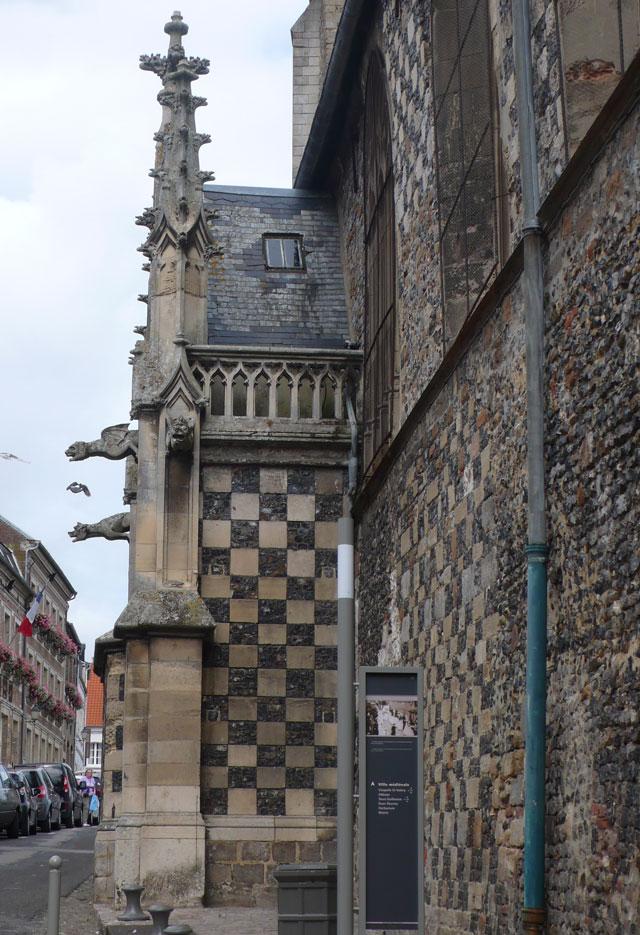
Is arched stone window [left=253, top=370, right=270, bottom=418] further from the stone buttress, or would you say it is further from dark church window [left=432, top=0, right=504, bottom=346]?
dark church window [left=432, top=0, right=504, bottom=346]

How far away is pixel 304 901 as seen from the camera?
895 centimetres

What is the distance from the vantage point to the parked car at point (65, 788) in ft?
130

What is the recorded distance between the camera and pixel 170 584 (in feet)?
52.2

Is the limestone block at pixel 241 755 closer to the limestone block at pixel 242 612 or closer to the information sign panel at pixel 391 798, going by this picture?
the limestone block at pixel 242 612

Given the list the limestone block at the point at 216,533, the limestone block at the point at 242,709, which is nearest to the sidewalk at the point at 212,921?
the limestone block at the point at 242,709

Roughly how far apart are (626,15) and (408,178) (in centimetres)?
547

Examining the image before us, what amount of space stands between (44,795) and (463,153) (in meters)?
27.0

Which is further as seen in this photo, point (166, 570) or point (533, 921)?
point (166, 570)

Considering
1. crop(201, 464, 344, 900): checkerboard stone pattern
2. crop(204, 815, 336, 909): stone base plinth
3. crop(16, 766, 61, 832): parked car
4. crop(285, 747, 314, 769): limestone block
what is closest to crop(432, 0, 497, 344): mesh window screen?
crop(201, 464, 344, 900): checkerboard stone pattern

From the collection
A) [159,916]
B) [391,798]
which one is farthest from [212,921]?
[391,798]

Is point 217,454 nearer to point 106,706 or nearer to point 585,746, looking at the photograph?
point 106,706

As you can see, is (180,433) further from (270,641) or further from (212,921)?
(212,921)

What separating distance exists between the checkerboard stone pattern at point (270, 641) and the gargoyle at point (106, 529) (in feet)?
7.34

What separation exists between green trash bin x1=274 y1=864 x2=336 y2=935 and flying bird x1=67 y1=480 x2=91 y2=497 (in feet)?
34.3
